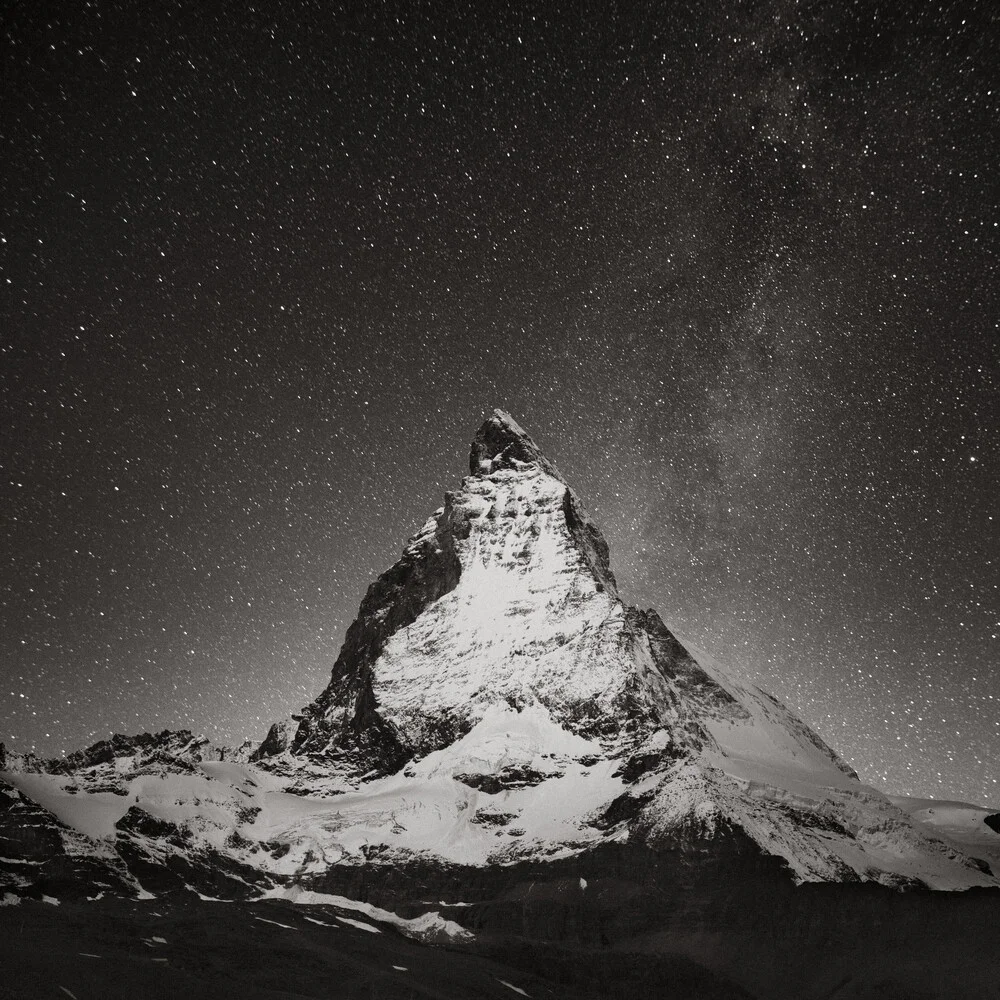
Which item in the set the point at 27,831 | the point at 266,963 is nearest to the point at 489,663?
the point at 266,963

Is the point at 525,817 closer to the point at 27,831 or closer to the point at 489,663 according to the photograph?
the point at 489,663

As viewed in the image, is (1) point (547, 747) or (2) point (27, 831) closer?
(2) point (27, 831)

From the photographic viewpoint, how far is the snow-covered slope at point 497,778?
13525 centimetres

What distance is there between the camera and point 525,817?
138 m

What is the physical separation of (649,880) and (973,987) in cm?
3915

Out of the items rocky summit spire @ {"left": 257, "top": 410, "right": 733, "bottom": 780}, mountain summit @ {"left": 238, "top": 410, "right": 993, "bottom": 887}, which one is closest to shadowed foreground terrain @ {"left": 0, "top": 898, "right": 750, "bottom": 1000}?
mountain summit @ {"left": 238, "top": 410, "right": 993, "bottom": 887}

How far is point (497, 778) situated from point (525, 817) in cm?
906

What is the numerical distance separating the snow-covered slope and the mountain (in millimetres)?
456

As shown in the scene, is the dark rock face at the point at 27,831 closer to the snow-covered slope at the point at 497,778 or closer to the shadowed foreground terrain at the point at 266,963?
the snow-covered slope at the point at 497,778

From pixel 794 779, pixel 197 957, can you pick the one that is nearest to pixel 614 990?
pixel 197 957

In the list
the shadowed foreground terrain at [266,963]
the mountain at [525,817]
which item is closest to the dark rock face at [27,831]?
the mountain at [525,817]

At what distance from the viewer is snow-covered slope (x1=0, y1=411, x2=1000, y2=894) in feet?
444

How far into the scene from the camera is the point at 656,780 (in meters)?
138

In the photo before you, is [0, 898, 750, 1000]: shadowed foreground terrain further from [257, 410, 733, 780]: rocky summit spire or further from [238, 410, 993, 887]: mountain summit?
[257, 410, 733, 780]: rocky summit spire
